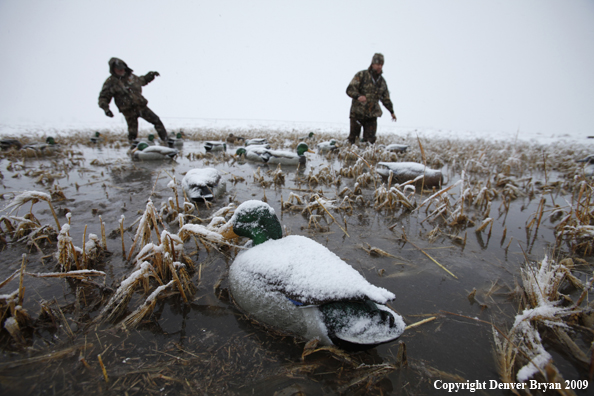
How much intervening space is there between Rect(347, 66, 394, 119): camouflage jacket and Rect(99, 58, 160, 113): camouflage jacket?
6.80m

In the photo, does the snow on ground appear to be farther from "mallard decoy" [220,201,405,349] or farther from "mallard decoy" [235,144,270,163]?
"mallard decoy" [220,201,405,349]

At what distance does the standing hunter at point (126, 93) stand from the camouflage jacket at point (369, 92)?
267 inches

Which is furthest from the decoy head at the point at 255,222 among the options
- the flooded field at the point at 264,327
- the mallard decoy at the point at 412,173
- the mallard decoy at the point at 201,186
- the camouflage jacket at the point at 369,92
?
the camouflage jacket at the point at 369,92

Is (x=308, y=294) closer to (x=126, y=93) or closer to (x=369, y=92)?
(x=369, y=92)

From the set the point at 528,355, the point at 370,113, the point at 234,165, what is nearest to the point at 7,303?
the point at 528,355

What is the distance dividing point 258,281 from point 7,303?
1.29 meters

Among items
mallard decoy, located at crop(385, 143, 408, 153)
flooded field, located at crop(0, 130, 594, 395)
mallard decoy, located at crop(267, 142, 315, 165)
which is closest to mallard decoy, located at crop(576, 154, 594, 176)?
flooded field, located at crop(0, 130, 594, 395)

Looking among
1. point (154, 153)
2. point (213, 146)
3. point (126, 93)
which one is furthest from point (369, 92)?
point (126, 93)

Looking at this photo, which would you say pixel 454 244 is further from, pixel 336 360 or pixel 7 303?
pixel 7 303

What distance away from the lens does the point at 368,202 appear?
3.62 meters

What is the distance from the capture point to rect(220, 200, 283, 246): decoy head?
1.73 meters

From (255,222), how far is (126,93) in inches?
341

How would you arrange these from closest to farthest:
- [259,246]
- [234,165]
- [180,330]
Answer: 1. [180,330]
2. [259,246]
3. [234,165]

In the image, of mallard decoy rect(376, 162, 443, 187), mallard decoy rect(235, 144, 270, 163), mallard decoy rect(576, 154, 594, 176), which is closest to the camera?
mallard decoy rect(376, 162, 443, 187)
